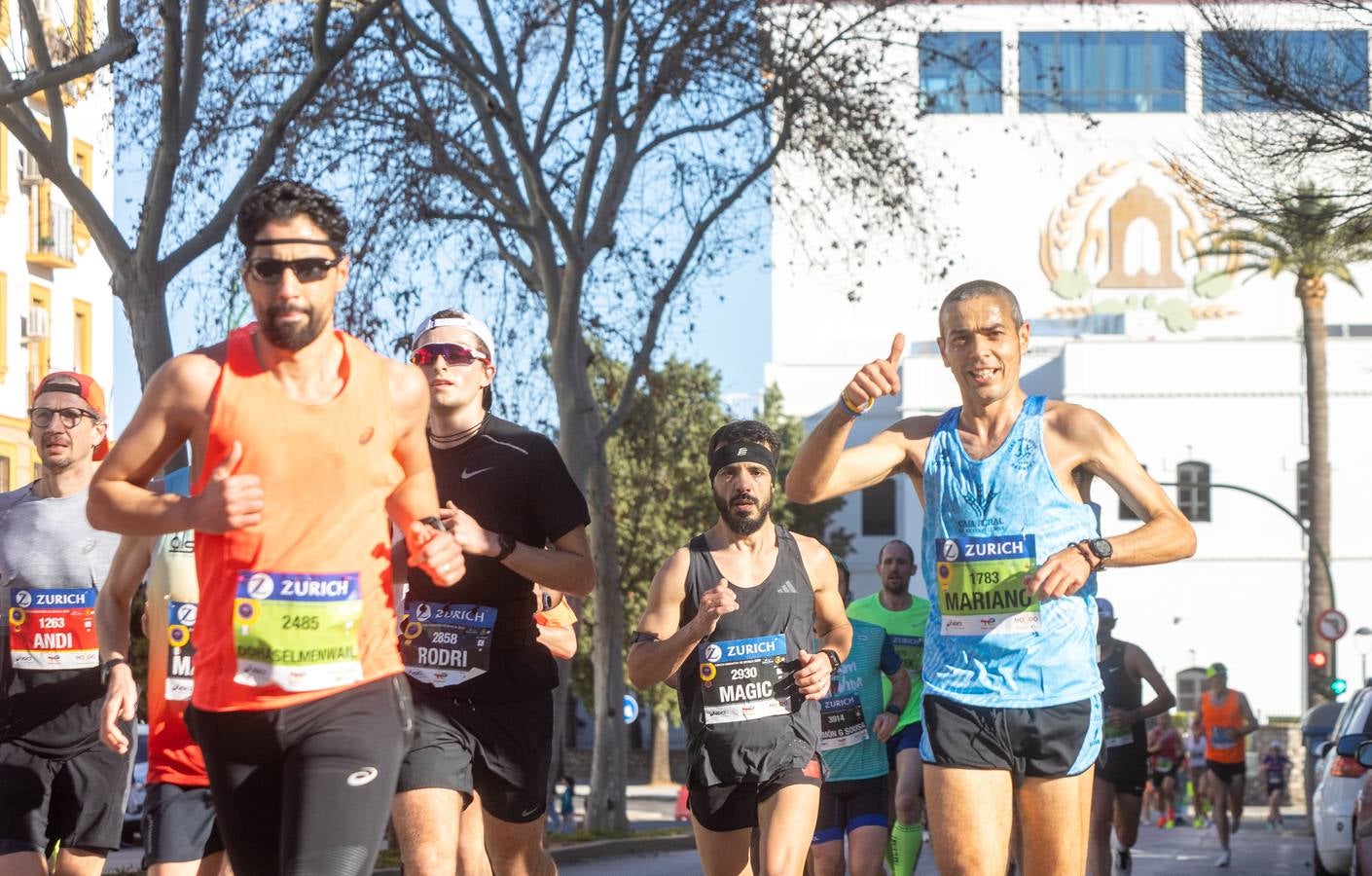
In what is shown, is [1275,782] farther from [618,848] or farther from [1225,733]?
[618,848]

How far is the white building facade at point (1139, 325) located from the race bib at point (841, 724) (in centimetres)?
965

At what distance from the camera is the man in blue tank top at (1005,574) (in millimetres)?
6977

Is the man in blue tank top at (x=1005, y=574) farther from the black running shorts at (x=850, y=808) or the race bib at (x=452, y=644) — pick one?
the black running shorts at (x=850, y=808)

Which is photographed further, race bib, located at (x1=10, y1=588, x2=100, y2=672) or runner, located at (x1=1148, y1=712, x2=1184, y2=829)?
runner, located at (x1=1148, y1=712, x2=1184, y2=829)

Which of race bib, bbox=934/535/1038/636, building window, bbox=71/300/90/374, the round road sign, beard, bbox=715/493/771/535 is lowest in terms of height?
the round road sign

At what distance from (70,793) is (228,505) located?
350 cm

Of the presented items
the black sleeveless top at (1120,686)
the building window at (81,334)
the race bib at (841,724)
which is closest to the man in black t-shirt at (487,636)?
the race bib at (841,724)

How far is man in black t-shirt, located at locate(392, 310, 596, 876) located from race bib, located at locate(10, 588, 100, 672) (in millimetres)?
1316

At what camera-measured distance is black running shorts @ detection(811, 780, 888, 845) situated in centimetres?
1048

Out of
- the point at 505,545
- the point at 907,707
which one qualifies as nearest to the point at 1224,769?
the point at 907,707

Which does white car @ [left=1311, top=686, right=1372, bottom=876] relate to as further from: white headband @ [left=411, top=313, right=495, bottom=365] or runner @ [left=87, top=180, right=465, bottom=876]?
runner @ [left=87, top=180, right=465, bottom=876]

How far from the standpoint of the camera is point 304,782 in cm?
507

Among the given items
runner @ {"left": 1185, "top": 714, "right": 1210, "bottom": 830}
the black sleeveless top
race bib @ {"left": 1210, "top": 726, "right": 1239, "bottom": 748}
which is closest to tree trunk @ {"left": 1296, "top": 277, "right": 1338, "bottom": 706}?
runner @ {"left": 1185, "top": 714, "right": 1210, "bottom": 830}

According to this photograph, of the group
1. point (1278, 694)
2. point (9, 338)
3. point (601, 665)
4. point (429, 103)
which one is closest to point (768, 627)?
point (429, 103)
